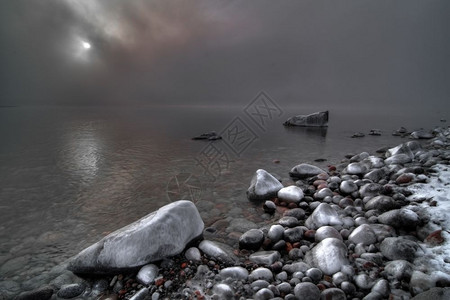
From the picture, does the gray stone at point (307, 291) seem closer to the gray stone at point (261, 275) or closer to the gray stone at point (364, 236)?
the gray stone at point (261, 275)

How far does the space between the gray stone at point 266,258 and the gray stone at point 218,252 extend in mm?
345

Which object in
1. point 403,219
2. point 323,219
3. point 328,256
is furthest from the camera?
point 323,219

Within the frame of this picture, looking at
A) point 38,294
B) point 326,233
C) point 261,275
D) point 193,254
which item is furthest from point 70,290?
point 326,233

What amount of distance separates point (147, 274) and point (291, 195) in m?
4.35

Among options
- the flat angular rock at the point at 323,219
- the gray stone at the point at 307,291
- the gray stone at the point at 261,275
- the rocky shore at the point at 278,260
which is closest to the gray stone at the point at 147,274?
the rocky shore at the point at 278,260

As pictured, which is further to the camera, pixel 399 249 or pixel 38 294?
pixel 399 249

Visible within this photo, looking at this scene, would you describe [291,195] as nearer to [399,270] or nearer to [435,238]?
[435,238]

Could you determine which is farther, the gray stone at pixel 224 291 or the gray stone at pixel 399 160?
the gray stone at pixel 399 160

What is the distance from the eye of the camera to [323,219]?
5.01m

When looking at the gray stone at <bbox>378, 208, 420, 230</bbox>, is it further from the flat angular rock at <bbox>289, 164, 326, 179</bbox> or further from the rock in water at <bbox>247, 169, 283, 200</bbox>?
the flat angular rock at <bbox>289, 164, 326, 179</bbox>

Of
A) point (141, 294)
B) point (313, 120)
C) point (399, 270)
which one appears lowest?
point (141, 294)

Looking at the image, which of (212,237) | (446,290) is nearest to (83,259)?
(212,237)

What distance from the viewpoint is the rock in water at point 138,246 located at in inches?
149

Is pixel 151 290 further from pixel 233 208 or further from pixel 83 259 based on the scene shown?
pixel 233 208
